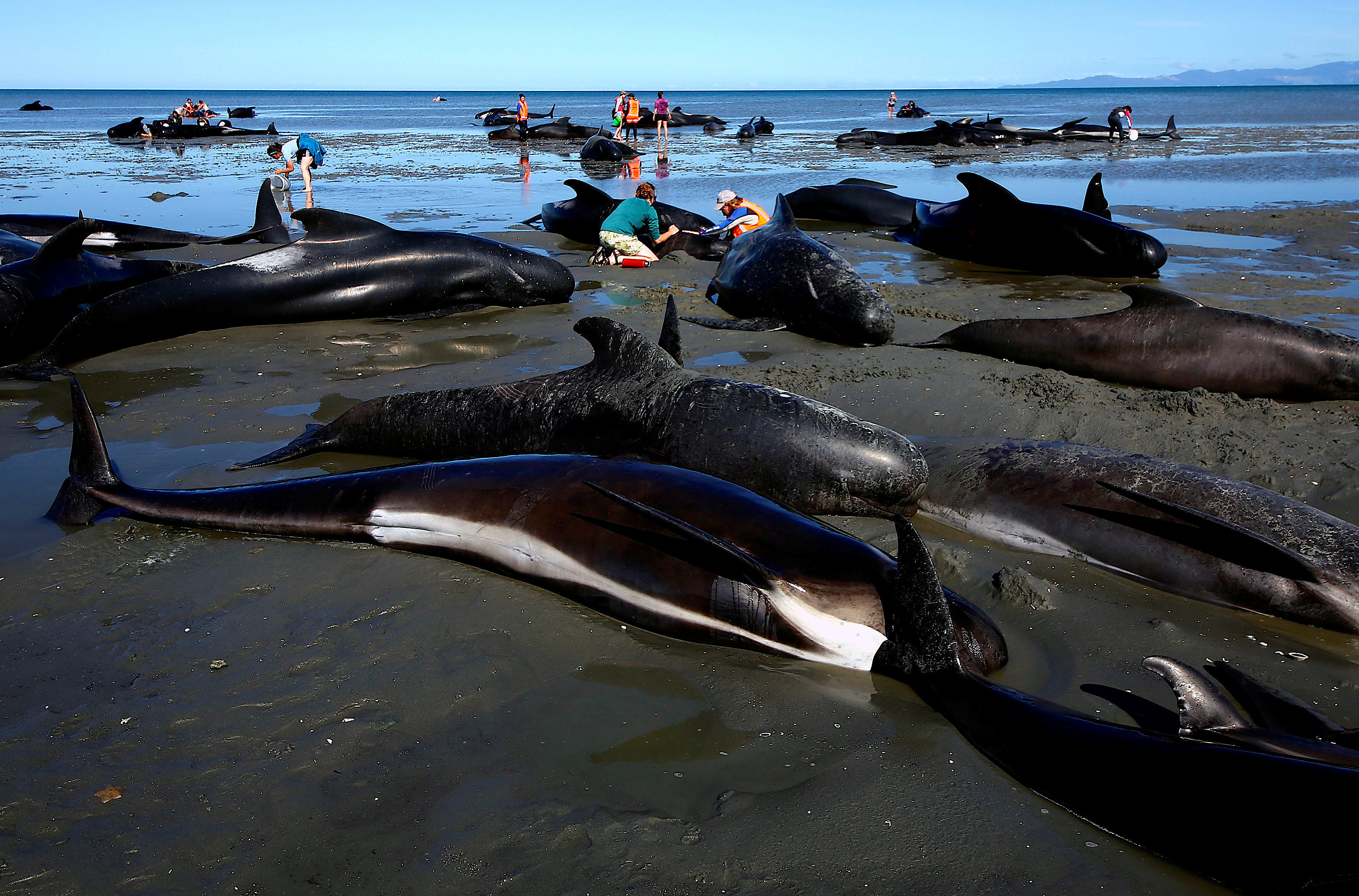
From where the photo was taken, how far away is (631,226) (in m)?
11.8

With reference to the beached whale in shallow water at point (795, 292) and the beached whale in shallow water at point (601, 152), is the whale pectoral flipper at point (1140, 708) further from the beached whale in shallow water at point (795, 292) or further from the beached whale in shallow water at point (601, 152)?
the beached whale in shallow water at point (601, 152)

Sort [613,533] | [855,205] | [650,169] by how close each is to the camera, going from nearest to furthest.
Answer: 1. [613,533]
2. [855,205]
3. [650,169]

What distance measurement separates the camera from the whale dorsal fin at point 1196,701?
2.50m

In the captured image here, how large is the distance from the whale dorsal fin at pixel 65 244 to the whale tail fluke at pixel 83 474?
4749mm

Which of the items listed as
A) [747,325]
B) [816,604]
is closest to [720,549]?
[816,604]

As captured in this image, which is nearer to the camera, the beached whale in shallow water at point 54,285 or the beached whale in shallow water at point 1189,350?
the beached whale in shallow water at point 1189,350

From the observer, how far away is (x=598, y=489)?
342cm

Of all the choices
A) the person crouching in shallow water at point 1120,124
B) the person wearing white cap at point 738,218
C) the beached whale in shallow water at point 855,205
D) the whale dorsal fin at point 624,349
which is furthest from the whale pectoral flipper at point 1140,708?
the person crouching in shallow water at point 1120,124

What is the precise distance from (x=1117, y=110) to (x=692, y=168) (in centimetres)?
1773

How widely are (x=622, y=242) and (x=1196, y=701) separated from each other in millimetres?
10079

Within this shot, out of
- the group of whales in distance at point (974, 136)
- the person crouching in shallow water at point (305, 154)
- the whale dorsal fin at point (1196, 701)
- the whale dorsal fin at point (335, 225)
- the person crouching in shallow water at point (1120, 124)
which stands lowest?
the whale dorsal fin at point (1196, 701)

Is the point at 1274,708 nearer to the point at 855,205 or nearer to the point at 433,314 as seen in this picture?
the point at 433,314

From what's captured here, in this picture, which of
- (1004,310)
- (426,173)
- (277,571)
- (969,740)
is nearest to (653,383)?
(277,571)

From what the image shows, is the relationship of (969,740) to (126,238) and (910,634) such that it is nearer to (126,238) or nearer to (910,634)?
(910,634)
